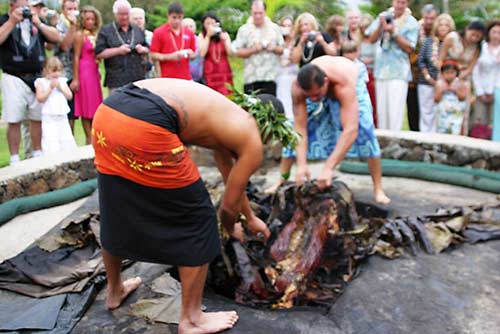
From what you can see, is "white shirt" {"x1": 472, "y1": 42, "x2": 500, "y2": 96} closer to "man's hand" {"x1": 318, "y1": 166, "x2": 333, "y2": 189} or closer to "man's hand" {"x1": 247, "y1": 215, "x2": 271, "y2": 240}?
"man's hand" {"x1": 318, "y1": 166, "x2": 333, "y2": 189}

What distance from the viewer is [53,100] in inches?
229

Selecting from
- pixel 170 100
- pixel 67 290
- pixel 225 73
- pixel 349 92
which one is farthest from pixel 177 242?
pixel 225 73

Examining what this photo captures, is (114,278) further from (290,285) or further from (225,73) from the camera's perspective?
(225,73)

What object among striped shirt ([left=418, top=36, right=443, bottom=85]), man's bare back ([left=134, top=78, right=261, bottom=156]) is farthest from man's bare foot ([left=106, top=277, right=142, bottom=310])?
striped shirt ([left=418, top=36, right=443, bottom=85])

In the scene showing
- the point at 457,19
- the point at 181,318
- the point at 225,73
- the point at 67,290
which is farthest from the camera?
the point at 457,19

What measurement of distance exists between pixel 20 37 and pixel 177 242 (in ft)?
13.1

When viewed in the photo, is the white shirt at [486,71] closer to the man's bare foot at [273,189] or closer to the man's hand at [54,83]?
the man's bare foot at [273,189]

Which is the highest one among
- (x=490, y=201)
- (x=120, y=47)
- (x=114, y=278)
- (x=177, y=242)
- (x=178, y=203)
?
(x=120, y=47)

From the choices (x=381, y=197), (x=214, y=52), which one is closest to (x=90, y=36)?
(x=214, y=52)

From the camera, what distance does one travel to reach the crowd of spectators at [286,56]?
250 inches

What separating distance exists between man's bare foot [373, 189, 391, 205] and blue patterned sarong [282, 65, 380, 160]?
337 mm

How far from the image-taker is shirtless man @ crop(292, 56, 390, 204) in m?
4.33

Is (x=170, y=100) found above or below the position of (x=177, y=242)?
above

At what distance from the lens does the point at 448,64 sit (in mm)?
6477
